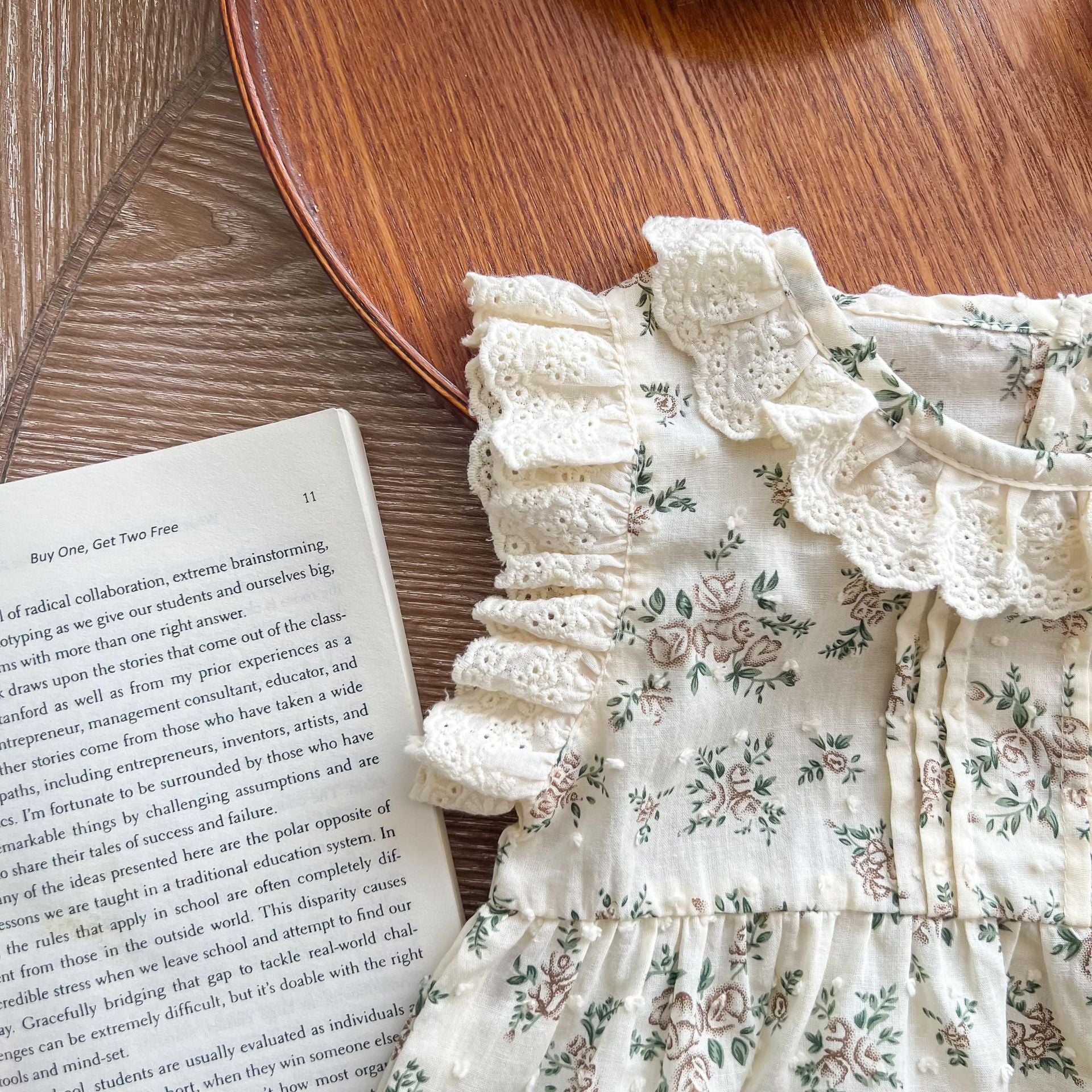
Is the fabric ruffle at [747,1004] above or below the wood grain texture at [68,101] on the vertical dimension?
below

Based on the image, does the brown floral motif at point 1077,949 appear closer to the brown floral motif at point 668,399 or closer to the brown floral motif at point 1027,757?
the brown floral motif at point 1027,757

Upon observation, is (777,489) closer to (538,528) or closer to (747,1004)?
(538,528)

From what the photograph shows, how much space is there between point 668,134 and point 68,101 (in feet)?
1.21

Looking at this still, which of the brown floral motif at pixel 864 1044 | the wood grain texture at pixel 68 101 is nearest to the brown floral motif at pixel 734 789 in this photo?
the brown floral motif at pixel 864 1044

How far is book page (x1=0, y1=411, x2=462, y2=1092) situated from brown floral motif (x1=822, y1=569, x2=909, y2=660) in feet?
0.81

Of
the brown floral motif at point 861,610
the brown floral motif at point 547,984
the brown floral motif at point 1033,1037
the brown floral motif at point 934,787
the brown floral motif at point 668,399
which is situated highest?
the brown floral motif at point 668,399

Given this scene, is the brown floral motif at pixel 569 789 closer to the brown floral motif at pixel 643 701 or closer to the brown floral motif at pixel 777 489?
the brown floral motif at pixel 643 701

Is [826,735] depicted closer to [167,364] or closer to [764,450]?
[764,450]

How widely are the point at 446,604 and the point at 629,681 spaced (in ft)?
0.39

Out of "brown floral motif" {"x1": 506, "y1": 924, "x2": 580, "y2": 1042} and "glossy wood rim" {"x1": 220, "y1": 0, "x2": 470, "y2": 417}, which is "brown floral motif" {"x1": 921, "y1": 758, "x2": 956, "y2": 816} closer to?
"brown floral motif" {"x1": 506, "y1": 924, "x2": 580, "y2": 1042}

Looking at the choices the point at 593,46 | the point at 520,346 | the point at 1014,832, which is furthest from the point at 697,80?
the point at 1014,832

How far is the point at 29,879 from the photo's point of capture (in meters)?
0.53

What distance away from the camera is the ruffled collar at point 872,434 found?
0.47m

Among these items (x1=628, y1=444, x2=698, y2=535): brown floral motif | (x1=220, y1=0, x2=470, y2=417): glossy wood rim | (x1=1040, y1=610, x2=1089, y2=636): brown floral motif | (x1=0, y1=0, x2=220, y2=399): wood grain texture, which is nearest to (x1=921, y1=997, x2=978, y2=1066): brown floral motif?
(x1=1040, y1=610, x2=1089, y2=636): brown floral motif
